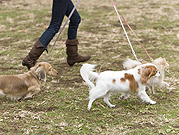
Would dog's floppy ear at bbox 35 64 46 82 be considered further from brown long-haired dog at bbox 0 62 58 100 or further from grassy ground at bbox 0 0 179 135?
grassy ground at bbox 0 0 179 135

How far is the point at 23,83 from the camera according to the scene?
4617 millimetres

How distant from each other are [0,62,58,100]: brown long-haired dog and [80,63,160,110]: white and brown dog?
0.84 metres

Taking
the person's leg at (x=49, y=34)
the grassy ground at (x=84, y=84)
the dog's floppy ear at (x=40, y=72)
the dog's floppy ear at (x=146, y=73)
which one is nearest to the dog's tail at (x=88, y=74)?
the grassy ground at (x=84, y=84)

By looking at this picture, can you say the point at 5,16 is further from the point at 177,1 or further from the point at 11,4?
the point at 177,1

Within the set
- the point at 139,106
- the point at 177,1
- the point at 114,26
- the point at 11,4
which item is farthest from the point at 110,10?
the point at 139,106

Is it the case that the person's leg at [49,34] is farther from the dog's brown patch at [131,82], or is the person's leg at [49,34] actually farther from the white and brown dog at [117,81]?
the dog's brown patch at [131,82]

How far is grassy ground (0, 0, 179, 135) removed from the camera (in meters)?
3.83

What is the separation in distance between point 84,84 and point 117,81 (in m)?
1.30

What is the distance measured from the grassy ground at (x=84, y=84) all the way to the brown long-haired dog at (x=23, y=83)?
0.43ft

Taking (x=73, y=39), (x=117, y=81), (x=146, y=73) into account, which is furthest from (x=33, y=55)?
(x=146, y=73)

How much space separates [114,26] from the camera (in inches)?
417

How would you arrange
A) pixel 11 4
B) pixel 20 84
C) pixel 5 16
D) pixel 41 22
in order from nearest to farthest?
pixel 20 84
pixel 41 22
pixel 5 16
pixel 11 4

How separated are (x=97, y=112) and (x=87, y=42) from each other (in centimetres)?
461

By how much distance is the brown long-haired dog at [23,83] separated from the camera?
14.5ft
